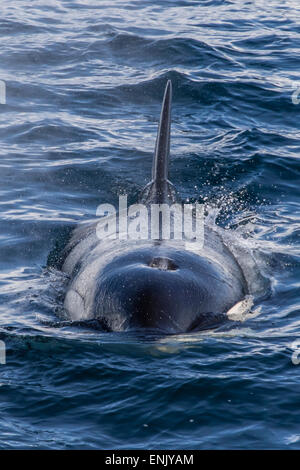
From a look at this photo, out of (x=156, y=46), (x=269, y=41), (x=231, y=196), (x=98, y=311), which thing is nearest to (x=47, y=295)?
(x=98, y=311)

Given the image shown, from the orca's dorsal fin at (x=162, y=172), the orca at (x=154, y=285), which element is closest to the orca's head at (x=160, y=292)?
the orca at (x=154, y=285)

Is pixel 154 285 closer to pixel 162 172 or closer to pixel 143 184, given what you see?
pixel 162 172

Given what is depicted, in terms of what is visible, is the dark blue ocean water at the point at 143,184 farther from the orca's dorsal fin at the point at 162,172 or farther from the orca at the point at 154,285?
the orca's dorsal fin at the point at 162,172

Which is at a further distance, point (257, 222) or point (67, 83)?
point (67, 83)

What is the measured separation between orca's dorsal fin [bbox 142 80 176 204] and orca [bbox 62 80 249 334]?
3.29 ft

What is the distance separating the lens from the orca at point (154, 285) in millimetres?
8477

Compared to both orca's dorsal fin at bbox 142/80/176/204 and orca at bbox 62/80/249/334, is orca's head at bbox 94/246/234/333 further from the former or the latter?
orca's dorsal fin at bbox 142/80/176/204

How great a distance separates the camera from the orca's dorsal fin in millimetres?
11438

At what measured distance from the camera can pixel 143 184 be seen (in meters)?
15.4

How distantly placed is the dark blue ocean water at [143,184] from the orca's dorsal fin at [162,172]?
171 cm

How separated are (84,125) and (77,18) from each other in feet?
33.9

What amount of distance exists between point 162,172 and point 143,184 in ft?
12.4

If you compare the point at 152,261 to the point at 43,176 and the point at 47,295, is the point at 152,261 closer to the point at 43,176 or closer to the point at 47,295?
the point at 47,295
